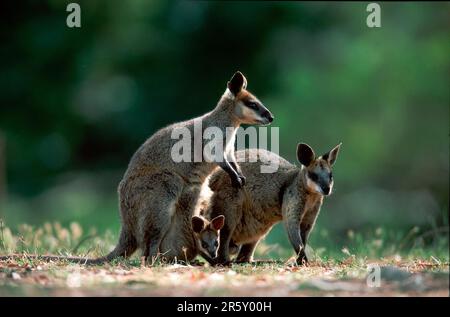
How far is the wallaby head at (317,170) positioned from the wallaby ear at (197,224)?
1.44 m

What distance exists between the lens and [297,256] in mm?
10391

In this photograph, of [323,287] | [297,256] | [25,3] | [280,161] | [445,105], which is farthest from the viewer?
[25,3]

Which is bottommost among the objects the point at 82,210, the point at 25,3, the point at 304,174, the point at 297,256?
the point at 82,210

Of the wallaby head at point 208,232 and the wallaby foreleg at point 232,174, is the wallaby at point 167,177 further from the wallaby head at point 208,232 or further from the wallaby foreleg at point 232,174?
the wallaby head at point 208,232

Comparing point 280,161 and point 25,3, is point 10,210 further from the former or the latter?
point 280,161

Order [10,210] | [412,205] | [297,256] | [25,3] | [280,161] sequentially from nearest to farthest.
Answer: [297,256] → [280,161] → [412,205] → [10,210] → [25,3]

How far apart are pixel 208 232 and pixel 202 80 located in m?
18.1

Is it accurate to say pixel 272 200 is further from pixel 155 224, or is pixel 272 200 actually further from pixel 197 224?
pixel 155 224

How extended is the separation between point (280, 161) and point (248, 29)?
17590 millimetres

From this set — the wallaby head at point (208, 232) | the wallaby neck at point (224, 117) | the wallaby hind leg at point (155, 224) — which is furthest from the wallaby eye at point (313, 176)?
the wallaby hind leg at point (155, 224)

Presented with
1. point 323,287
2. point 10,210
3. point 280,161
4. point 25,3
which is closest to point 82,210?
point 10,210

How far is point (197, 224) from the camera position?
9.99 m

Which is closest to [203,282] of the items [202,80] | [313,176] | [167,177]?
[167,177]

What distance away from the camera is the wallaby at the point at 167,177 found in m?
10.1
